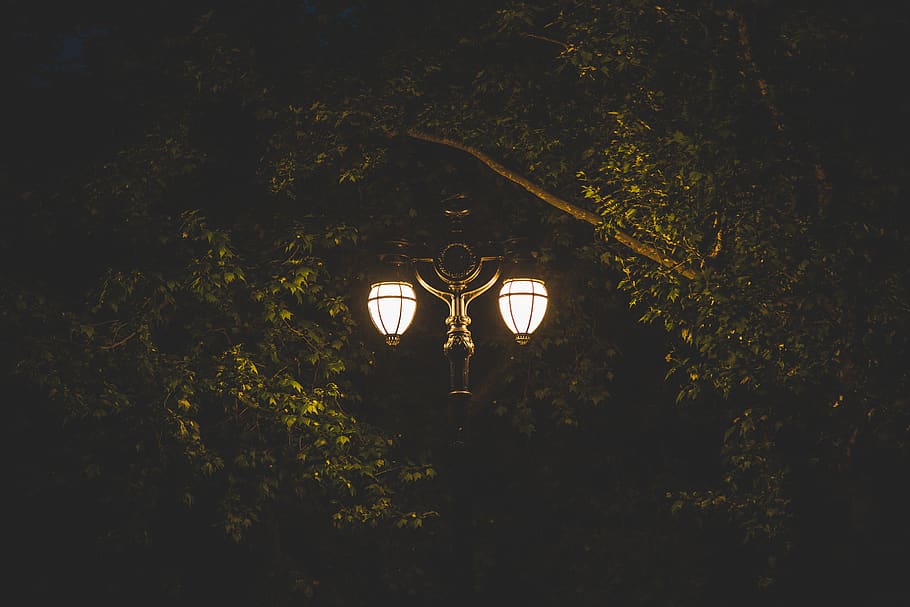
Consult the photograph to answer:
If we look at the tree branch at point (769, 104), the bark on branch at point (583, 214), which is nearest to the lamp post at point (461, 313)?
the bark on branch at point (583, 214)

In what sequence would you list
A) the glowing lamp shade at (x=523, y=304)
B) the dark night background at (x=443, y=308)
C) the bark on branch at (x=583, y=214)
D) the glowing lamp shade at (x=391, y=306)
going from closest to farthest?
1. the dark night background at (x=443, y=308)
2. the glowing lamp shade at (x=523, y=304)
3. the glowing lamp shade at (x=391, y=306)
4. the bark on branch at (x=583, y=214)

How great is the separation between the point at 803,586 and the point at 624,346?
5809 millimetres

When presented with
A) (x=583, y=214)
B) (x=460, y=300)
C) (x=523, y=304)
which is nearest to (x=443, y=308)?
(x=583, y=214)

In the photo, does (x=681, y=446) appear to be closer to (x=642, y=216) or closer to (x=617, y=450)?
(x=617, y=450)

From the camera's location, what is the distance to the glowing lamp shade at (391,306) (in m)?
7.91

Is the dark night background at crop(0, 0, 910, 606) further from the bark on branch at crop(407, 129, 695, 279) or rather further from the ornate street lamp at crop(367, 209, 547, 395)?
the ornate street lamp at crop(367, 209, 547, 395)

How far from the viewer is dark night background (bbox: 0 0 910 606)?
7.52 metres

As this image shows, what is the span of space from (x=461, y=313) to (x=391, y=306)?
0.52 metres

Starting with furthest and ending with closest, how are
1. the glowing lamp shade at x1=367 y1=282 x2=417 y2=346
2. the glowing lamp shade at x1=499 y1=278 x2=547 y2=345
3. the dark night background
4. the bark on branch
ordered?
the bark on branch < the glowing lamp shade at x1=367 y1=282 x2=417 y2=346 < the glowing lamp shade at x1=499 y1=278 x2=547 y2=345 < the dark night background

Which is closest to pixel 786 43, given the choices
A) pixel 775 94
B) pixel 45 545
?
pixel 775 94

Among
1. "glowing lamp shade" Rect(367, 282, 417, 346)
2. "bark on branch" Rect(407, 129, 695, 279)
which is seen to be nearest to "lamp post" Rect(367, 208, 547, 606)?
"glowing lamp shade" Rect(367, 282, 417, 346)

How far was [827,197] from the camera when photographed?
773 centimetres

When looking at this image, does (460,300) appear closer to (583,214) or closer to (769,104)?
(583,214)

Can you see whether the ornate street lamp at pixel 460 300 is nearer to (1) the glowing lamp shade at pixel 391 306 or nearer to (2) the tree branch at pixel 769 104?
(1) the glowing lamp shade at pixel 391 306
